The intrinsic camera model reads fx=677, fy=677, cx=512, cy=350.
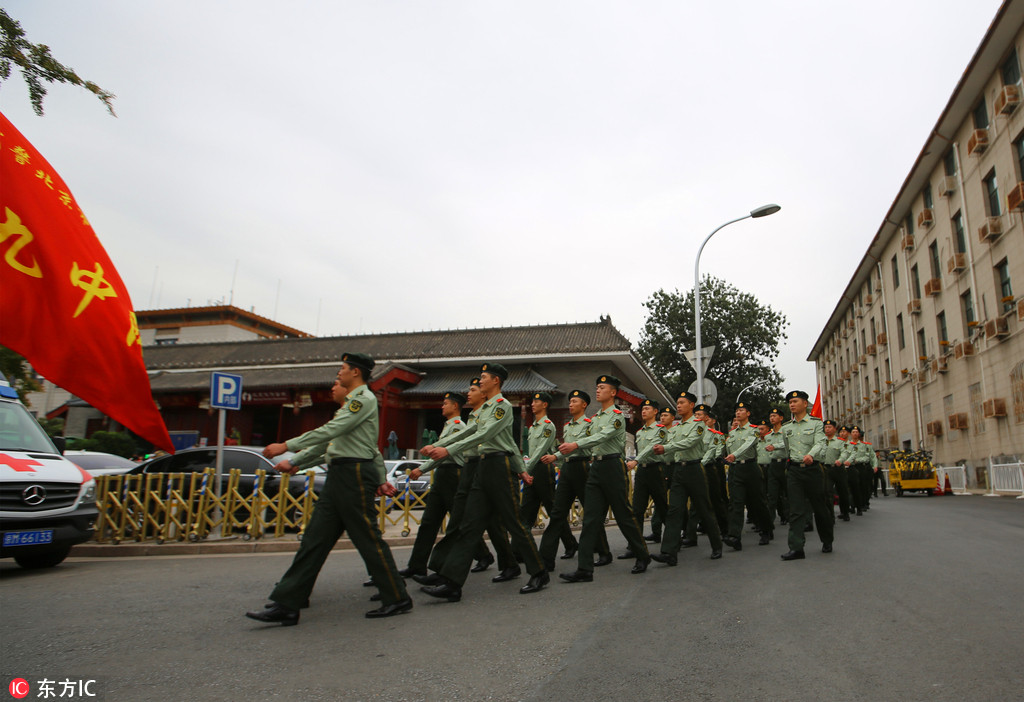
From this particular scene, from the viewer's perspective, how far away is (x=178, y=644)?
4.15 metres

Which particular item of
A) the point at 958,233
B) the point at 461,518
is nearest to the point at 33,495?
the point at 461,518

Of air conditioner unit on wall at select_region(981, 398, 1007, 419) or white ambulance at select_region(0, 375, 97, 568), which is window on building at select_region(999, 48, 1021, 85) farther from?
white ambulance at select_region(0, 375, 97, 568)

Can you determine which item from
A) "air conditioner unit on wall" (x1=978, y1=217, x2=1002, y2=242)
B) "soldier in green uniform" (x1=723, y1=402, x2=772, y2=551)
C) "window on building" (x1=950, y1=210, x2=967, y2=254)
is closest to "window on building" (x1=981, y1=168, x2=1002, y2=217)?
"air conditioner unit on wall" (x1=978, y1=217, x2=1002, y2=242)

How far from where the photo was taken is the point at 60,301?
6.05 meters

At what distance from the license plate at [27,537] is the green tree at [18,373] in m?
1.75

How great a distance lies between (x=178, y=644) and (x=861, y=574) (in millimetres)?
5717

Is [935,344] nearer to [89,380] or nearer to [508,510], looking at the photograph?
[508,510]

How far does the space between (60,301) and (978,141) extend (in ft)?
83.4

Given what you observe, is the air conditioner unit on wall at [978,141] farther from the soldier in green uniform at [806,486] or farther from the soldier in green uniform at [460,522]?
the soldier in green uniform at [460,522]

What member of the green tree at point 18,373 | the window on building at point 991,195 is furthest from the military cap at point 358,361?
the window on building at point 991,195

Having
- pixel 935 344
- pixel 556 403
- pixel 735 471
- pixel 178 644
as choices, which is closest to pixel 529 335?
pixel 556 403

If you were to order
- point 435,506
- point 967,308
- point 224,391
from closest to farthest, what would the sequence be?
point 435,506, point 224,391, point 967,308

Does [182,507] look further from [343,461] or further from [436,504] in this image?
[343,461]

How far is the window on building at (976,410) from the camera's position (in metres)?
22.7
